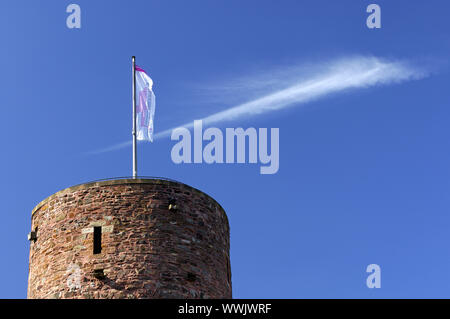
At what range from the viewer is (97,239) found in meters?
30.5

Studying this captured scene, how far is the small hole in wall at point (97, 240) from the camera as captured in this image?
30.3 m

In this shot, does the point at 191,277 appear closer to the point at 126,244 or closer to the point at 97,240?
the point at 126,244

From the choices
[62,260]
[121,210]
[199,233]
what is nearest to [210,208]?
[199,233]

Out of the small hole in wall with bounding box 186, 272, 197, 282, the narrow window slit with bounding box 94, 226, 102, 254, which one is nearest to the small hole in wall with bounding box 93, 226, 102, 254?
the narrow window slit with bounding box 94, 226, 102, 254

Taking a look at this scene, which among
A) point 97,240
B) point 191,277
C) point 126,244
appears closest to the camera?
point 126,244

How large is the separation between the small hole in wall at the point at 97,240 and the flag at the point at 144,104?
5.89 meters

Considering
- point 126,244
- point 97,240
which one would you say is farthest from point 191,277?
point 97,240

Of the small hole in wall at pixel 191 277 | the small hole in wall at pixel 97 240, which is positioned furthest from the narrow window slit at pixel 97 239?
the small hole in wall at pixel 191 277

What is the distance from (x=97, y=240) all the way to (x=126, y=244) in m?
0.94

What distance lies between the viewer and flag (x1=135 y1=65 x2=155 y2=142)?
3588 centimetres

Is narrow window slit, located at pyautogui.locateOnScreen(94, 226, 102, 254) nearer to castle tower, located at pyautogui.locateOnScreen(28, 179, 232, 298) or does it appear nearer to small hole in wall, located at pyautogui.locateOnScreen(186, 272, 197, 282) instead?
castle tower, located at pyautogui.locateOnScreen(28, 179, 232, 298)

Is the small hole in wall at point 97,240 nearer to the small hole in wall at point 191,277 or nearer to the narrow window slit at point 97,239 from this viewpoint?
the narrow window slit at point 97,239

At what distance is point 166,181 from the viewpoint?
104 ft
